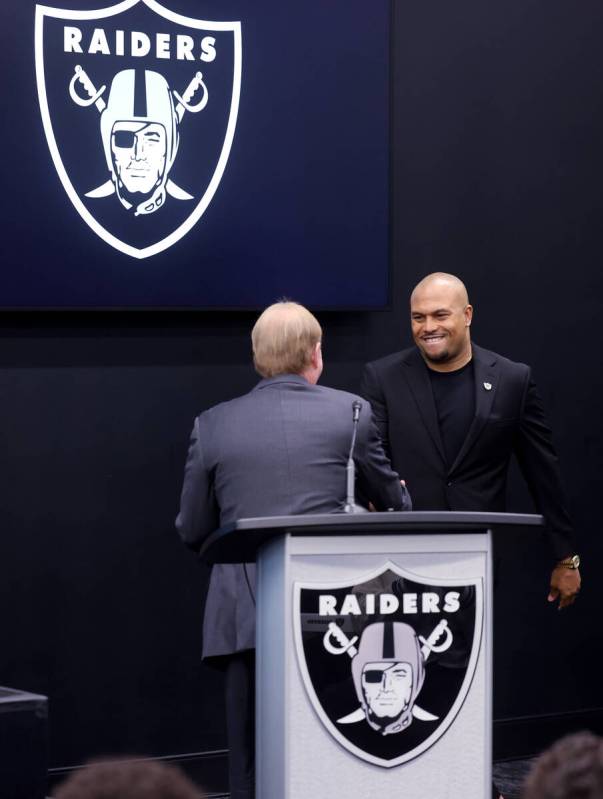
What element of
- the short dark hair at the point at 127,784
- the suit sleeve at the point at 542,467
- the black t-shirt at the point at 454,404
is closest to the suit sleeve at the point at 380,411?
the black t-shirt at the point at 454,404

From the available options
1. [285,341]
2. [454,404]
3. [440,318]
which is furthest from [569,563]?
[285,341]

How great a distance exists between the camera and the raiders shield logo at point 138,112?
175 inches

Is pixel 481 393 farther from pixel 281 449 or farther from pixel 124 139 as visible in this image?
pixel 124 139

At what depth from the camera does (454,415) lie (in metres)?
4.39

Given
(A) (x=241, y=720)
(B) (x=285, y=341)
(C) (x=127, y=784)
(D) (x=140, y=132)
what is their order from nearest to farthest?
(C) (x=127, y=784)
(B) (x=285, y=341)
(A) (x=241, y=720)
(D) (x=140, y=132)

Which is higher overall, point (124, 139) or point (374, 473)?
point (124, 139)

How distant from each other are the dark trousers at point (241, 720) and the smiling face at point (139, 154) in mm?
1659

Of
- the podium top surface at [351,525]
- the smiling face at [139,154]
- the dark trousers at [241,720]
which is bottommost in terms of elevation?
the dark trousers at [241,720]

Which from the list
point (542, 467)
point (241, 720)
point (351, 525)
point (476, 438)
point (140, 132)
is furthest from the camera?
point (140, 132)

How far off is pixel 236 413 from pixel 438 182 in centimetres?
209

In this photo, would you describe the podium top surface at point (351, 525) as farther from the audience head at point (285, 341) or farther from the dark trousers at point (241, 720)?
the dark trousers at point (241, 720)

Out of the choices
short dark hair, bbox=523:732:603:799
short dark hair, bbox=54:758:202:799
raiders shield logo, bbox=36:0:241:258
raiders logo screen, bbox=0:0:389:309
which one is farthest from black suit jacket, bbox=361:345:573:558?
short dark hair, bbox=54:758:202:799

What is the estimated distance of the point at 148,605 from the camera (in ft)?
15.6

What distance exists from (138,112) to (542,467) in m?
1.69
